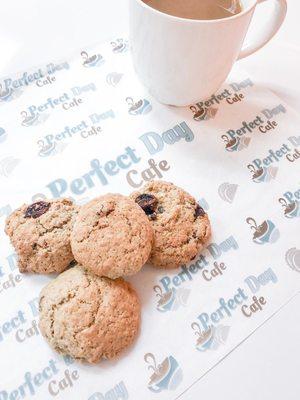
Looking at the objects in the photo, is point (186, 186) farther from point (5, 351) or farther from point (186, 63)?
point (5, 351)

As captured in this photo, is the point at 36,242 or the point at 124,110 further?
the point at 124,110

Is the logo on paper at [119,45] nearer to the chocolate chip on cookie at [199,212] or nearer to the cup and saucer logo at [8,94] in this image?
the cup and saucer logo at [8,94]

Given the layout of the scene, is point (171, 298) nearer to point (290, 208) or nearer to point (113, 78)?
point (290, 208)

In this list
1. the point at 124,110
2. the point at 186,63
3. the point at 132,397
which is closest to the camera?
the point at 132,397

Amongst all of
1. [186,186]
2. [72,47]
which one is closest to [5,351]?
[186,186]

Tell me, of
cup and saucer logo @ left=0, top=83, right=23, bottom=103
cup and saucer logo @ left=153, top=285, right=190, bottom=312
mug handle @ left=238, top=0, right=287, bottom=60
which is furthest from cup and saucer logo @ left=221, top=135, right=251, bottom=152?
cup and saucer logo @ left=0, top=83, right=23, bottom=103

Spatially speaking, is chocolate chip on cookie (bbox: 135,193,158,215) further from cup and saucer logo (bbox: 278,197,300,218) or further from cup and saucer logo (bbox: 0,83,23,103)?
cup and saucer logo (bbox: 0,83,23,103)
